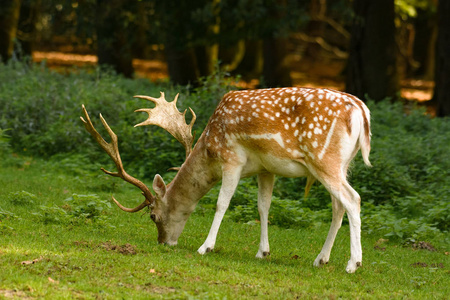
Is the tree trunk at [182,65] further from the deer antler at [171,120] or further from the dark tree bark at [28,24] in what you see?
the deer antler at [171,120]

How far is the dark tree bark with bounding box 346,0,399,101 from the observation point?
18.8 metres

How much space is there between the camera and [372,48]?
1877 centimetres

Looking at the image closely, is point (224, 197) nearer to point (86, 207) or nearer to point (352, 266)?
point (352, 266)

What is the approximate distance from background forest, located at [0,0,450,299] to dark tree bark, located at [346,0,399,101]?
0.12 ft

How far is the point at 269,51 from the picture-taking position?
74.9ft

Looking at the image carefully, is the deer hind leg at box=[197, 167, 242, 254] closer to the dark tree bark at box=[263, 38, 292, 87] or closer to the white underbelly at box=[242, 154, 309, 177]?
the white underbelly at box=[242, 154, 309, 177]

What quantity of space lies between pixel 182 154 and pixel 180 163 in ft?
1.06

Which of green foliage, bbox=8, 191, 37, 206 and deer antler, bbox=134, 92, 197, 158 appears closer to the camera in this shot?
deer antler, bbox=134, 92, 197, 158

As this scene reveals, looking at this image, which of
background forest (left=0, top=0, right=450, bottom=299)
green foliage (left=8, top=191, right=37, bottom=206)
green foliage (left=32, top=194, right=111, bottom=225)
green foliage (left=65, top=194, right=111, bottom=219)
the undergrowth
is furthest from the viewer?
the undergrowth

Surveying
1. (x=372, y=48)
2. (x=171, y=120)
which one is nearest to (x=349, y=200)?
(x=171, y=120)

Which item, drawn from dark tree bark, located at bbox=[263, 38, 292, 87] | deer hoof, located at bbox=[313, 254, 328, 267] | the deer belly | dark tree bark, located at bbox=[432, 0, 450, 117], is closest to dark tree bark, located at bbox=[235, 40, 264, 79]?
dark tree bark, located at bbox=[263, 38, 292, 87]

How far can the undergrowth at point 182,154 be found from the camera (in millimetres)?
9906

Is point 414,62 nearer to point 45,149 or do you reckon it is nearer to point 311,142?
point 45,149

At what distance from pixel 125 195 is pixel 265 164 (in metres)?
4.07
